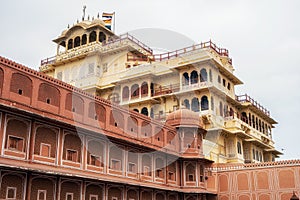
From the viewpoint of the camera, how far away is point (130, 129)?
24.7 metres

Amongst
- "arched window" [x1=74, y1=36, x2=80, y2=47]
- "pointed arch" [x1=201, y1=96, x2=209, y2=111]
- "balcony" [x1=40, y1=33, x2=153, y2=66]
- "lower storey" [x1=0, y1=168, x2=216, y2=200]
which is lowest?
"lower storey" [x1=0, y1=168, x2=216, y2=200]

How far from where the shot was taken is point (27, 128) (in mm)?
17703

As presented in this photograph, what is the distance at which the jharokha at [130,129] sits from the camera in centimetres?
1772

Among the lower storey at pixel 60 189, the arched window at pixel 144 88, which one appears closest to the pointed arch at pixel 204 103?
the arched window at pixel 144 88

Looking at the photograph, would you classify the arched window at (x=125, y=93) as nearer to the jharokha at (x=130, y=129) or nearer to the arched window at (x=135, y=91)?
the jharokha at (x=130, y=129)

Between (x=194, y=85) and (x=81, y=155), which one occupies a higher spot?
(x=194, y=85)

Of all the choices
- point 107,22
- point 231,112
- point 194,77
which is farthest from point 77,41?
point 231,112

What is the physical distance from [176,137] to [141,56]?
44.9 feet

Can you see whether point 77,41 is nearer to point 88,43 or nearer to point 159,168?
point 88,43

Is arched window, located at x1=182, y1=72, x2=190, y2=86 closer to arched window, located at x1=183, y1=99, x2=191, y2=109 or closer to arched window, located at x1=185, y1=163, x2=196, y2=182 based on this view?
arched window, located at x1=183, y1=99, x2=191, y2=109

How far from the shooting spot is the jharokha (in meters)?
17.7

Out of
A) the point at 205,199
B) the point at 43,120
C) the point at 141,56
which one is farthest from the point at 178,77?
the point at 43,120

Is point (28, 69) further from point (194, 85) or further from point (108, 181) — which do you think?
point (194, 85)

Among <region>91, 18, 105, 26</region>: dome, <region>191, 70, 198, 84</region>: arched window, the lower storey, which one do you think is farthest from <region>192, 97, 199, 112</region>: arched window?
<region>91, 18, 105, 26</region>: dome
